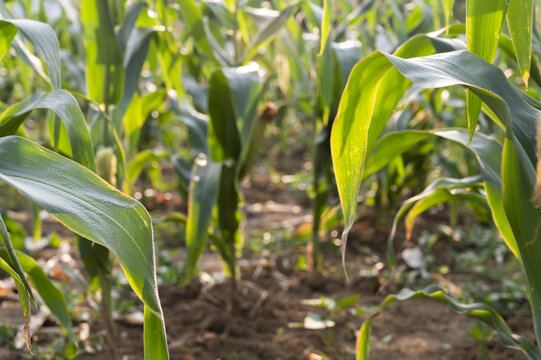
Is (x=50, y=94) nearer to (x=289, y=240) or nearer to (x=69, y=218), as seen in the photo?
(x=69, y=218)

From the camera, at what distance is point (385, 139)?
3.17 ft

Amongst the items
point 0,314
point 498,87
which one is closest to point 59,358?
point 0,314

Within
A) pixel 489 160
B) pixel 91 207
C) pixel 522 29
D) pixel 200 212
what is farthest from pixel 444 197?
pixel 91 207

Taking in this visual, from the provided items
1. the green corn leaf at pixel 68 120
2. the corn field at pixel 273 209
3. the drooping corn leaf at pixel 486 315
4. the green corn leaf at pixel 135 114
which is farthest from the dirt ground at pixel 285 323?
the green corn leaf at pixel 68 120

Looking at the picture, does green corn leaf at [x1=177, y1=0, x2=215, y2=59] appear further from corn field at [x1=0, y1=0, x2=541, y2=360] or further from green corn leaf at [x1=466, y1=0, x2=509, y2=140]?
A: green corn leaf at [x1=466, y1=0, x2=509, y2=140]

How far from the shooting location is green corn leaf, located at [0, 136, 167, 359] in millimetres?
495

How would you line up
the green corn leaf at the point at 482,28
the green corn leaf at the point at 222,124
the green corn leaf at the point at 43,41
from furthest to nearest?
the green corn leaf at the point at 222,124 → the green corn leaf at the point at 43,41 → the green corn leaf at the point at 482,28

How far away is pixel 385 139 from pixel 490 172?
231mm

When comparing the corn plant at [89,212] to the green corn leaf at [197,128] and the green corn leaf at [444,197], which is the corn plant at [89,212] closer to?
→ the green corn leaf at [444,197]

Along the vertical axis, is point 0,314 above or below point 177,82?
below

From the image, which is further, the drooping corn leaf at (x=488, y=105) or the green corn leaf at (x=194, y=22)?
the green corn leaf at (x=194, y=22)

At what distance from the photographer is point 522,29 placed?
657 millimetres

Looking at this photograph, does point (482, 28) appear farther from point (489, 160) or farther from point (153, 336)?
point (153, 336)

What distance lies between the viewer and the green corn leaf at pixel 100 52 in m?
1.08
